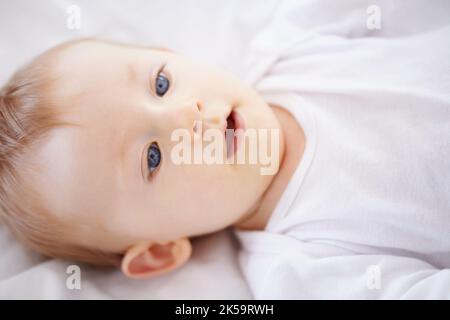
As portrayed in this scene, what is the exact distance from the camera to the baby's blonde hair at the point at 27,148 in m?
0.77

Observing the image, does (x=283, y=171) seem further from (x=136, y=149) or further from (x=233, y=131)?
(x=136, y=149)

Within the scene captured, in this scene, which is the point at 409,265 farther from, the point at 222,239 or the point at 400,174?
the point at 222,239

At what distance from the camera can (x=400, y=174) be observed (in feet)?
2.63

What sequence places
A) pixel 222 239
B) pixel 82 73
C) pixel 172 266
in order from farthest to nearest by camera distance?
pixel 222 239 < pixel 172 266 < pixel 82 73

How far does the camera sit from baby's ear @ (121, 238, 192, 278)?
87 cm

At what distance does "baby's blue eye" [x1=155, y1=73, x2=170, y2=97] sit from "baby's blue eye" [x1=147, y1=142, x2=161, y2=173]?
9cm

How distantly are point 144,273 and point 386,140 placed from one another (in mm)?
501

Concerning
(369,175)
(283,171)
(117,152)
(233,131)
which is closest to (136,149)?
(117,152)

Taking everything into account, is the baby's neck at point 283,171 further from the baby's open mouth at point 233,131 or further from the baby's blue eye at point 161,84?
the baby's blue eye at point 161,84

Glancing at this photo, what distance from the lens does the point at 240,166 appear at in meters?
0.82

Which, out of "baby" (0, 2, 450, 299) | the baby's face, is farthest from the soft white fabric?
the baby's face

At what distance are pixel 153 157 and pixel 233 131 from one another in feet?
0.49

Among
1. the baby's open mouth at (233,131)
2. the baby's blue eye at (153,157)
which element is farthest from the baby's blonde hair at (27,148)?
the baby's open mouth at (233,131)
